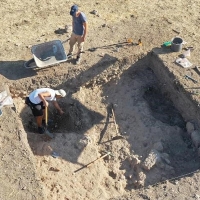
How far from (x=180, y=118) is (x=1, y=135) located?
4769 mm

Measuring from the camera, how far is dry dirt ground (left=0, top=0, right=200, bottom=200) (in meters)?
8.93

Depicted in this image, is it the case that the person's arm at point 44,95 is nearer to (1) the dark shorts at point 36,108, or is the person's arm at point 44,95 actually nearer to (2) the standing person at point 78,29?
(1) the dark shorts at point 36,108

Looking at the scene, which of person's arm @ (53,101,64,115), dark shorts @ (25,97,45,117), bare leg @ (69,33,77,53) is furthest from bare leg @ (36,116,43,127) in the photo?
bare leg @ (69,33,77,53)

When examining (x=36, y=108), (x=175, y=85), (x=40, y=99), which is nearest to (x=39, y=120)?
(x=36, y=108)

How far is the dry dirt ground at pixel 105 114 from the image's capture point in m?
8.93

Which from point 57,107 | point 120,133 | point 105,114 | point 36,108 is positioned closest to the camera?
point 36,108

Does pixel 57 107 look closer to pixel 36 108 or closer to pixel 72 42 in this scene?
pixel 36 108

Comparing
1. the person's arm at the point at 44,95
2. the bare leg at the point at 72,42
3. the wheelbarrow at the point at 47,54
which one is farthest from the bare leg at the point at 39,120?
the bare leg at the point at 72,42

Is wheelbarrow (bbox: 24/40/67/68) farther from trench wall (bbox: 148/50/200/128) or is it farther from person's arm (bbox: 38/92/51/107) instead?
trench wall (bbox: 148/50/200/128)

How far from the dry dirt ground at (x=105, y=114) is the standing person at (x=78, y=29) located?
0.41 meters

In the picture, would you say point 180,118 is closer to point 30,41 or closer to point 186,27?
point 186,27

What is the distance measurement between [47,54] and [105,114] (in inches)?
92.2

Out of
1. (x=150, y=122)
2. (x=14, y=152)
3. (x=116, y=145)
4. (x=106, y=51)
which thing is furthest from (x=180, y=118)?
(x=14, y=152)

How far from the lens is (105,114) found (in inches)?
426
